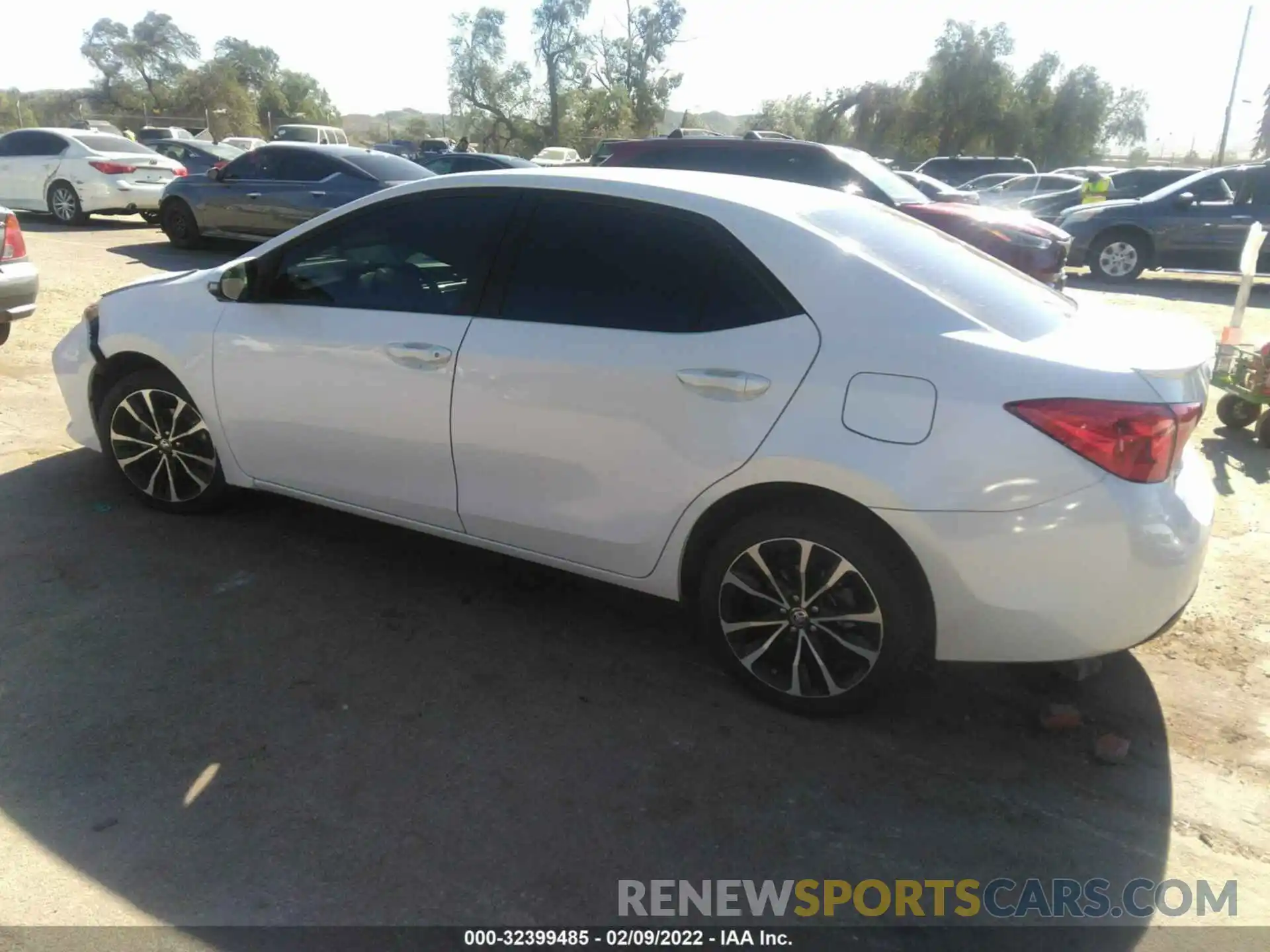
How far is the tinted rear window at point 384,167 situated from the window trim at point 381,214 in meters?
8.00

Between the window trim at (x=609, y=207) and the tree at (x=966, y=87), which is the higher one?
the tree at (x=966, y=87)

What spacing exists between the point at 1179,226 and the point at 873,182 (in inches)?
265

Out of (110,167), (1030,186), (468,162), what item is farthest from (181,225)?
(1030,186)

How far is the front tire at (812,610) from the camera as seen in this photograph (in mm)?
2965

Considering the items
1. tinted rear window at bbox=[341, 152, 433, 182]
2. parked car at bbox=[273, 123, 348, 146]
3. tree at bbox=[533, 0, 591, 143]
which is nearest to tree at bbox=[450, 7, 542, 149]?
tree at bbox=[533, 0, 591, 143]

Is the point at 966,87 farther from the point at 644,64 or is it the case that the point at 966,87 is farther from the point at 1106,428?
the point at 1106,428

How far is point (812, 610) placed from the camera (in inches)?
122

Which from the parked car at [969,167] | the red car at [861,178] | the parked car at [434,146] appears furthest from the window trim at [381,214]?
the parked car at [434,146]

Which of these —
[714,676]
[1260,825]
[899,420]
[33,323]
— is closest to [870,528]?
[899,420]

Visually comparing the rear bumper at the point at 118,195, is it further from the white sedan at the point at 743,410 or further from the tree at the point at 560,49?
the tree at the point at 560,49

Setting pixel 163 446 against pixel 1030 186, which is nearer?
→ pixel 163 446

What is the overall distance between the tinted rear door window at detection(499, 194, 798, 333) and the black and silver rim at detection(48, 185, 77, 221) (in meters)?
15.1

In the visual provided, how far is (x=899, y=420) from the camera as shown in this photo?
284cm

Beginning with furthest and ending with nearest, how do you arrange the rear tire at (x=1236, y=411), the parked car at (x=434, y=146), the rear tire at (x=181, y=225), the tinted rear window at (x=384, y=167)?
the parked car at (x=434, y=146)
the rear tire at (x=181, y=225)
the tinted rear window at (x=384, y=167)
the rear tire at (x=1236, y=411)
